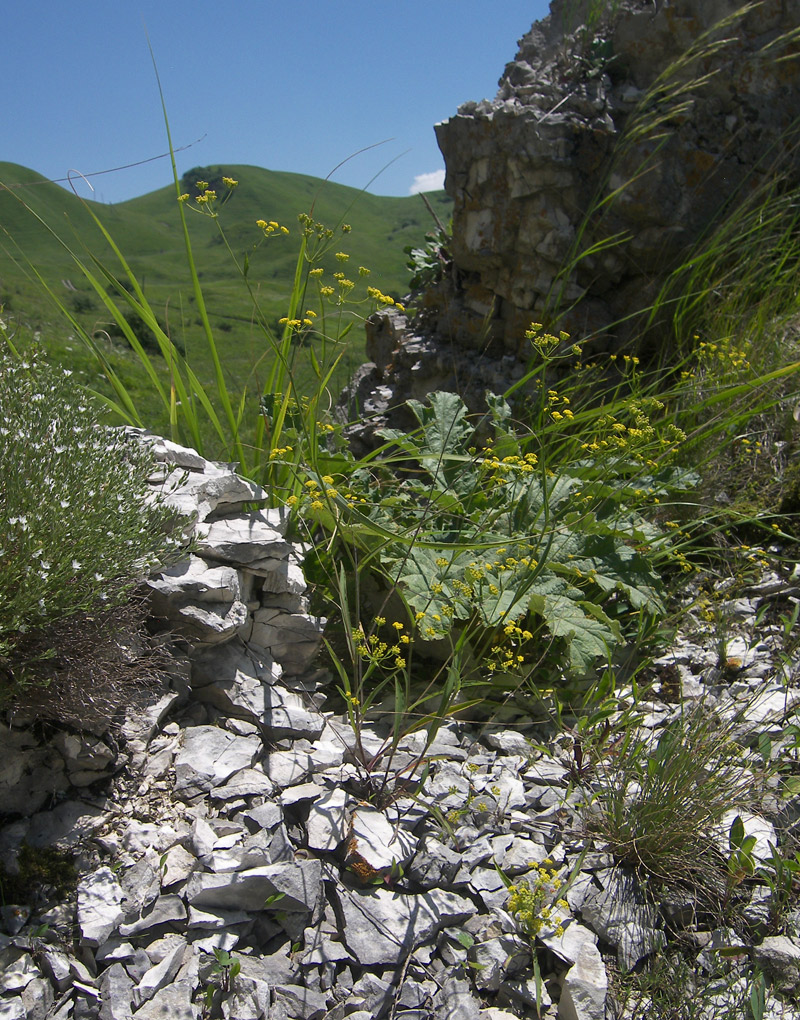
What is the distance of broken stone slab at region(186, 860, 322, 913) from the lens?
1948 millimetres

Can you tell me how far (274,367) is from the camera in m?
3.63

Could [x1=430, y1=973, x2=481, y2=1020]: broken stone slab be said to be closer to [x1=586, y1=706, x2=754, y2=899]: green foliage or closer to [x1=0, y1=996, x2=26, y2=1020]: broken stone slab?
[x1=586, y1=706, x2=754, y2=899]: green foliage

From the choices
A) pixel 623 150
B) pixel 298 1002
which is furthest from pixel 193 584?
pixel 623 150

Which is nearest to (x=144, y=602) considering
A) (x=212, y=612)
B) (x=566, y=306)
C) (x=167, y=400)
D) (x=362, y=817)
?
(x=212, y=612)

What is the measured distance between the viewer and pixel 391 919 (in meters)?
2.04

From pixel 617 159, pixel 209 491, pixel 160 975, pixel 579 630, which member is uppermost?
pixel 617 159

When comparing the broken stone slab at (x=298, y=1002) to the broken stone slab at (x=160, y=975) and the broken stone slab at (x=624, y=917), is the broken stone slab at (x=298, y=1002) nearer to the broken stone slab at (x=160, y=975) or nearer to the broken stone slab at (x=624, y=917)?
the broken stone slab at (x=160, y=975)

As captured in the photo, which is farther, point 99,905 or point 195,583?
point 195,583

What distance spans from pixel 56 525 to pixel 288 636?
1.18 m

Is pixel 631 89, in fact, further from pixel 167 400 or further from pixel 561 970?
pixel 561 970

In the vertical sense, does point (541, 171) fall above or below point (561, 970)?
above

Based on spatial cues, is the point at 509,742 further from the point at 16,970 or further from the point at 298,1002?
the point at 16,970

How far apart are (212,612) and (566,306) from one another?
3740 mm

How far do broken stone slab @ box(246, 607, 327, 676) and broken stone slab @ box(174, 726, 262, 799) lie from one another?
0.46 meters
